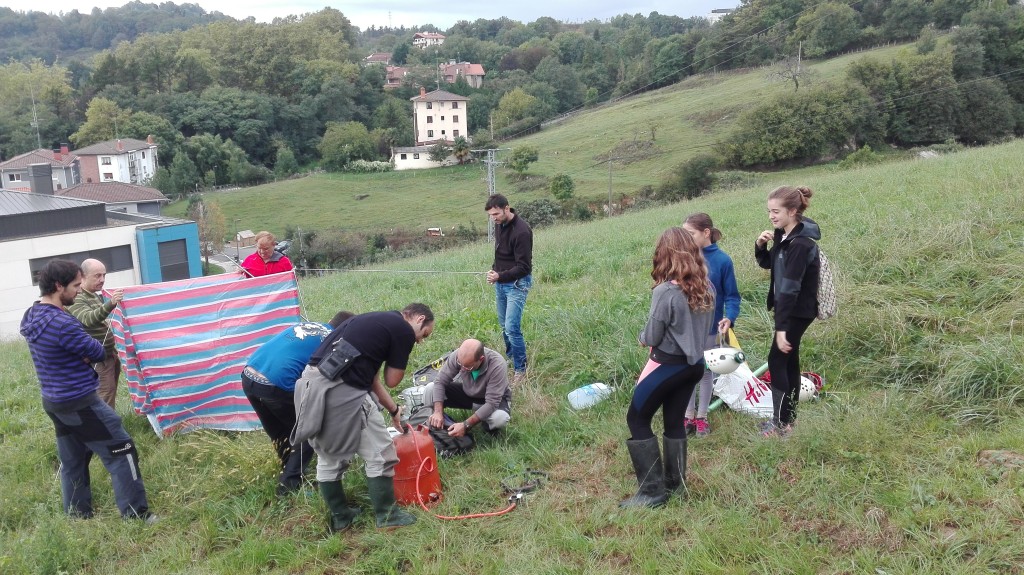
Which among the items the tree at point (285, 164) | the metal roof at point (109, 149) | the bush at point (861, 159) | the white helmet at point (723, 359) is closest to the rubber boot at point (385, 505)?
the white helmet at point (723, 359)

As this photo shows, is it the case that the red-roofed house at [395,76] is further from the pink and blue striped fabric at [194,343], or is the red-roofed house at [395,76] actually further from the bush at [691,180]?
the pink and blue striped fabric at [194,343]

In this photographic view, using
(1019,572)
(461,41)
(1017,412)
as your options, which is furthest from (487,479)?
(461,41)

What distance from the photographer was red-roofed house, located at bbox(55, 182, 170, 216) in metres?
40.2

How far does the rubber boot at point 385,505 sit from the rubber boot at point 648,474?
1304 mm

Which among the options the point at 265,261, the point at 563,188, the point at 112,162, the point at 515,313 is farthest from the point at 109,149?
the point at 515,313

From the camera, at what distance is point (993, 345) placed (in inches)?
191

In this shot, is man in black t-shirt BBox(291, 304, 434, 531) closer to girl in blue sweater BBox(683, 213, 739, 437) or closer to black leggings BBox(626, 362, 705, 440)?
black leggings BBox(626, 362, 705, 440)

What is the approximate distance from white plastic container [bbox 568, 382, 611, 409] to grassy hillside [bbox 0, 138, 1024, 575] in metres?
0.13

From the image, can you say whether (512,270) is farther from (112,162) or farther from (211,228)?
(112,162)

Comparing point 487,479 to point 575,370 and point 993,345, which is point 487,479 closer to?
point 575,370

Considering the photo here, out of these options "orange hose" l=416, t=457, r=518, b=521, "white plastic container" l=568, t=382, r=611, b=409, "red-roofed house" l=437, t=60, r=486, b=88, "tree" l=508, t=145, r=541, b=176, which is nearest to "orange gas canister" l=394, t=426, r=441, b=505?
"orange hose" l=416, t=457, r=518, b=521

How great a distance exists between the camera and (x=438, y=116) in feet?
252

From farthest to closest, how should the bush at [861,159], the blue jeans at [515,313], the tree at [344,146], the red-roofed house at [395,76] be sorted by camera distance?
the red-roofed house at [395,76] < the tree at [344,146] < the bush at [861,159] < the blue jeans at [515,313]

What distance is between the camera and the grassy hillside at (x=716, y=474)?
11.9ft
